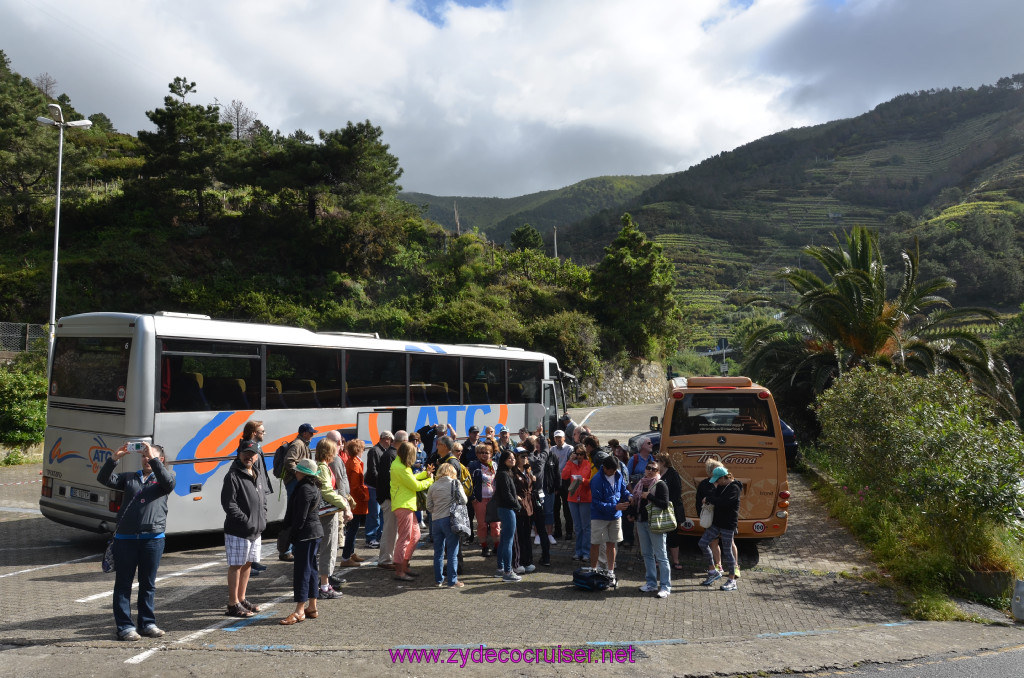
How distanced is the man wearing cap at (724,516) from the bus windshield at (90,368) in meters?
8.01

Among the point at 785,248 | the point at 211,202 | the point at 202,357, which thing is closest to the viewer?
the point at 202,357

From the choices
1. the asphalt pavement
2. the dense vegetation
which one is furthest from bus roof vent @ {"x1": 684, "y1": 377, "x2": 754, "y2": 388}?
the dense vegetation

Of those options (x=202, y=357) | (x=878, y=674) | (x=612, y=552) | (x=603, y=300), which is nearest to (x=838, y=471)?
(x=612, y=552)

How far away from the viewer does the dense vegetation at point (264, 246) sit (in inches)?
1359

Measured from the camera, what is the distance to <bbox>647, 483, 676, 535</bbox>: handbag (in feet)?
27.1

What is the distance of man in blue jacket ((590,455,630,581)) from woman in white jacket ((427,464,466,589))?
5.50ft

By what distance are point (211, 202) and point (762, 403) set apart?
37.6 meters

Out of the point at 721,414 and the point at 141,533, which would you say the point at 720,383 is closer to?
the point at 721,414

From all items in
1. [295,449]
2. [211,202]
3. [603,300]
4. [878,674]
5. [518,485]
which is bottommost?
[878,674]

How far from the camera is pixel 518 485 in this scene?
30.0 ft

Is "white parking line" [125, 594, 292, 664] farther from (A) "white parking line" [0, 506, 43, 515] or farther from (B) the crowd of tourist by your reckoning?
(A) "white parking line" [0, 506, 43, 515]

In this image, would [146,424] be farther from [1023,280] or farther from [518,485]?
[1023,280]

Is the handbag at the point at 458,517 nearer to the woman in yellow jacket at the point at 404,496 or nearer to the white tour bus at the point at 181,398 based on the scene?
the woman in yellow jacket at the point at 404,496

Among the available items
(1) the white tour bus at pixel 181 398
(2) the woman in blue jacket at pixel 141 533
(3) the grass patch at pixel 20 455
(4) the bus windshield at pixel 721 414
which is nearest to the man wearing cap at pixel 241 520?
(2) the woman in blue jacket at pixel 141 533
